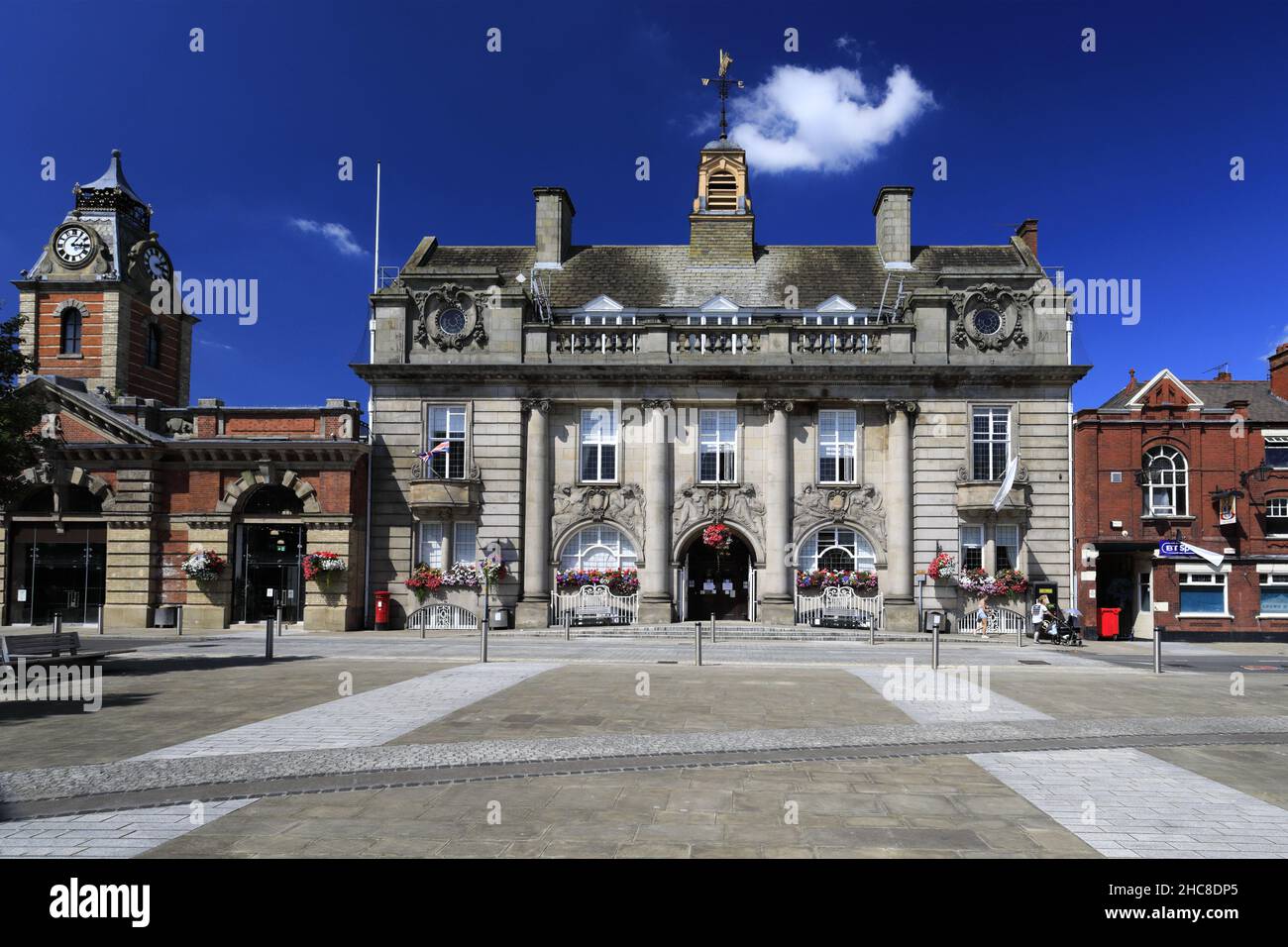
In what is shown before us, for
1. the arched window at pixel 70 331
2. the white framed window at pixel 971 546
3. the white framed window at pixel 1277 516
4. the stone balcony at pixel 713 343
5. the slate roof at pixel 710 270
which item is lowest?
the white framed window at pixel 971 546

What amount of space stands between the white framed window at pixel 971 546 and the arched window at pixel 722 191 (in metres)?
17.3

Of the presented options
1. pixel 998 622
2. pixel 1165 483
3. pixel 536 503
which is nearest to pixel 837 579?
pixel 998 622

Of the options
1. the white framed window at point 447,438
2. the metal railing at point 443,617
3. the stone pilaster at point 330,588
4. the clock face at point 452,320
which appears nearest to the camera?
the stone pilaster at point 330,588

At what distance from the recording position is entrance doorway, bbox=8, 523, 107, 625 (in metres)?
28.9

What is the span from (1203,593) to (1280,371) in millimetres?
10253

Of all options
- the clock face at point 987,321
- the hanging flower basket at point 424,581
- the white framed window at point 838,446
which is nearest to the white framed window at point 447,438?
the hanging flower basket at point 424,581

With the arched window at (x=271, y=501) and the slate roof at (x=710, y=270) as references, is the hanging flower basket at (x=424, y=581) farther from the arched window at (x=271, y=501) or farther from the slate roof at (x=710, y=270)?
the slate roof at (x=710, y=270)

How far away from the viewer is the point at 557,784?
7617mm

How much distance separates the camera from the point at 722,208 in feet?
119

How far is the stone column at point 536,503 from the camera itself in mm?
29594

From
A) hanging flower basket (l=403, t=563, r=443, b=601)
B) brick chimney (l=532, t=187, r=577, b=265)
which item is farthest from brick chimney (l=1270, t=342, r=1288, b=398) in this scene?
hanging flower basket (l=403, t=563, r=443, b=601)

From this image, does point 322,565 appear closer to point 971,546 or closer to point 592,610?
point 592,610
